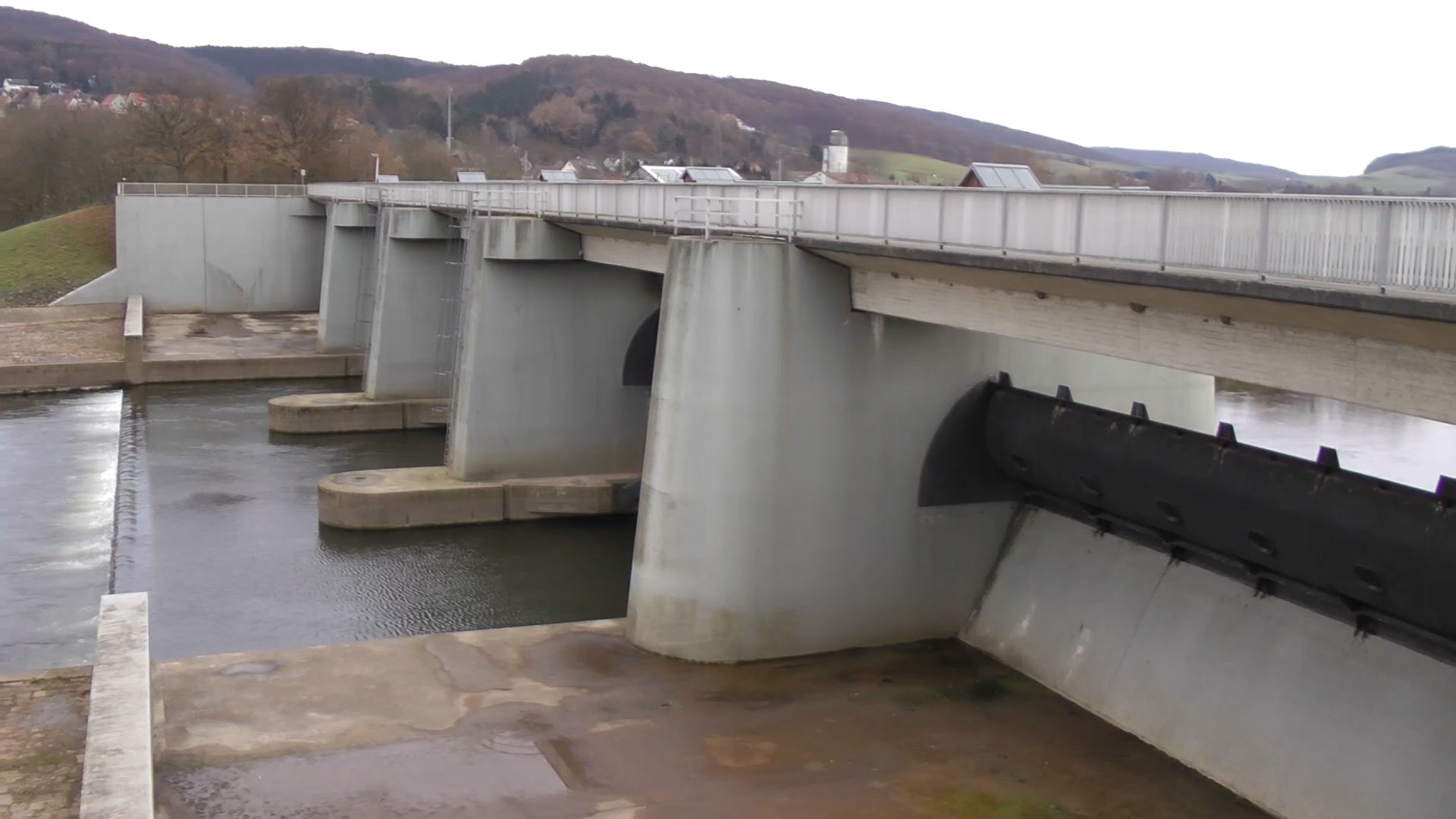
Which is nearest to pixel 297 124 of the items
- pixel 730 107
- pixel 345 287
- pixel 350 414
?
pixel 345 287

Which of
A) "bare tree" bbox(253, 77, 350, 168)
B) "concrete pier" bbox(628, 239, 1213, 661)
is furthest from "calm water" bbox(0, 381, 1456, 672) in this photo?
"bare tree" bbox(253, 77, 350, 168)

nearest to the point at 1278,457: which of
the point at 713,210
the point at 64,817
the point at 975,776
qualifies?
the point at 975,776

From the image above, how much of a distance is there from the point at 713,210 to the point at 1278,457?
23.6 ft

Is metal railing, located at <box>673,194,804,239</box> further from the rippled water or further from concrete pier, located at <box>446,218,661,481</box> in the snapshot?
the rippled water

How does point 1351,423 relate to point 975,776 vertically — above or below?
above

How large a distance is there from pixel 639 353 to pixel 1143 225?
14520 mm

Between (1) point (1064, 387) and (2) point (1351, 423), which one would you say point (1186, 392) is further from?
(2) point (1351, 423)

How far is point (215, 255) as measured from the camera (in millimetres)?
49562

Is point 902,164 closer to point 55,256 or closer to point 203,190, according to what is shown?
point 203,190

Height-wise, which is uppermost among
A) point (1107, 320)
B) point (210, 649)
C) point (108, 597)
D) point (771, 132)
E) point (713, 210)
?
Result: point (771, 132)

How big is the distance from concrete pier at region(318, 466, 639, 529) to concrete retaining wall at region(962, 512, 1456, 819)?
9.16 metres

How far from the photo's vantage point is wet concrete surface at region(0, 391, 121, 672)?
673 inches

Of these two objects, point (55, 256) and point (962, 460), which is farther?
point (55, 256)

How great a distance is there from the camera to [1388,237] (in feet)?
28.5
